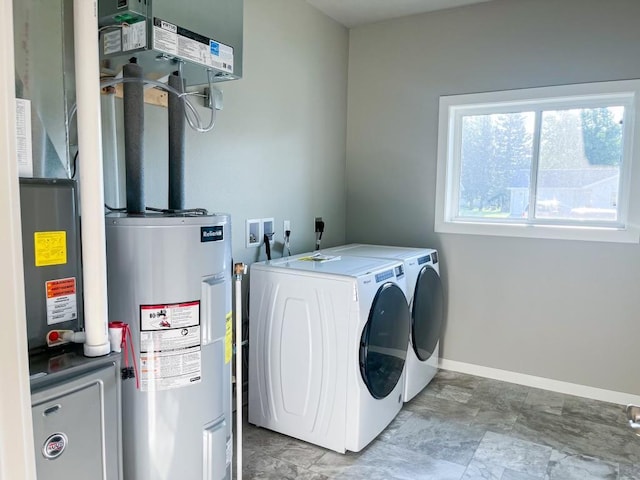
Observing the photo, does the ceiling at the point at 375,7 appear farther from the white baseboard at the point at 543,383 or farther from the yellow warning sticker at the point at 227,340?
the white baseboard at the point at 543,383

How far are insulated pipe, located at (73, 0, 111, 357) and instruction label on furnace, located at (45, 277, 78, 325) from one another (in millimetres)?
89

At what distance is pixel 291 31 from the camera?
2.88 m

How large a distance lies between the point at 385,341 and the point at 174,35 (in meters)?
1.63

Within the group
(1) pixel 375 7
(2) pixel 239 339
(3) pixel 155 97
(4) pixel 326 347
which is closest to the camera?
(2) pixel 239 339

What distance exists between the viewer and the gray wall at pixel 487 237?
9.06 ft

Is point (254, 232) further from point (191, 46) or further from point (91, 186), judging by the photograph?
point (91, 186)

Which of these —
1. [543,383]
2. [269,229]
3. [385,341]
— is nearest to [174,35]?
[269,229]

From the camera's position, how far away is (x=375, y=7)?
310 centimetres

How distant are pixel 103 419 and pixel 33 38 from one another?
1.18 m

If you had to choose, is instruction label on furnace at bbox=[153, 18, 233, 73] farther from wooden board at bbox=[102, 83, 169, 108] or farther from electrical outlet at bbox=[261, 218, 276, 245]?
electrical outlet at bbox=[261, 218, 276, 245]

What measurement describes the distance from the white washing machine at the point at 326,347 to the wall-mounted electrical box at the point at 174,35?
3.30ft

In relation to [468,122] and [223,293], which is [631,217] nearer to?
[468,122]

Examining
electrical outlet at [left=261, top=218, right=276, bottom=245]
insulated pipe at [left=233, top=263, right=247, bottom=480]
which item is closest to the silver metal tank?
insulated pipe at [left=233, top=263, right=247, bottom=480]

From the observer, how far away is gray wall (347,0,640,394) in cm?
276
